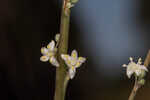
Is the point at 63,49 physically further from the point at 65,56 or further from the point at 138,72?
the point at 138,72

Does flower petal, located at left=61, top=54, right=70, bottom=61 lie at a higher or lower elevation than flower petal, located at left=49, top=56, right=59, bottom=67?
higher

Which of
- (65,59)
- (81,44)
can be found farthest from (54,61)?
(81,44)

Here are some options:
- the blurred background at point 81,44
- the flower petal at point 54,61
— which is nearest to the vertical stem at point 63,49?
the flower petal at point 54,61

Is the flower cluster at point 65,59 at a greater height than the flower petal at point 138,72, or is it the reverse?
the flower cluster at point 65,59

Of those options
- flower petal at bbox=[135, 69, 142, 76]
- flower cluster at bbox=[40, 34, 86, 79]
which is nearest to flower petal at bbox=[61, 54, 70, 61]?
flower cluster at bbox=[40, 34, 86, 79]

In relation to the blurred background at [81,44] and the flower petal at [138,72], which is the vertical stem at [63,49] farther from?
the blurred background at [81,44]

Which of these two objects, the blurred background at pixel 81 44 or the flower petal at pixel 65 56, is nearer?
the flower petal at pixel 65 56

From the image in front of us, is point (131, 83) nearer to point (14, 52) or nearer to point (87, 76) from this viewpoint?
point (87, 76)

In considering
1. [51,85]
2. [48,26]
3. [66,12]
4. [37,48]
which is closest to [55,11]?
[48,26]

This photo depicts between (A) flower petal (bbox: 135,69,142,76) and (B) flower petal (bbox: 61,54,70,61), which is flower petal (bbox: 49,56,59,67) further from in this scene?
(A) flower petal (bbox: 135,69,142,76)
